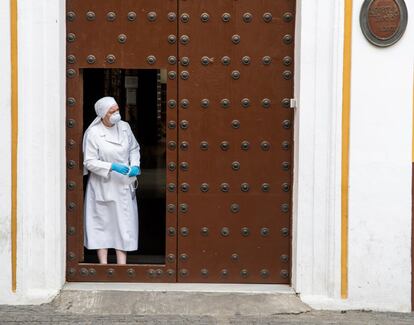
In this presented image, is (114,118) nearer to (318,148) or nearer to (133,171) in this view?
(133,171)

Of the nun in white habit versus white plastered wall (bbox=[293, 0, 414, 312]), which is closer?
white plastered wall (bbox=[293, 0, 414, 312])

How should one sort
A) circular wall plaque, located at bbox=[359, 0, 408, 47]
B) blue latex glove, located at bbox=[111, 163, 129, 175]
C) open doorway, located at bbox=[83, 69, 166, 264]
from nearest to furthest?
1. circular wall plaque, located at bbox=[359, 0, 408, 47]
2. blue latex glove, located at bbox=[111, 163, 129, 175]
3. open doorway, located at bbox=[83, 69, 166, 264]

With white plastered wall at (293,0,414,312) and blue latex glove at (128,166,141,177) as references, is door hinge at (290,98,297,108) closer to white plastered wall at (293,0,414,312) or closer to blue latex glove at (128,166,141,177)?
white plastered wall at (293,0,414,312)

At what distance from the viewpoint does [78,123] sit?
6.54 metres

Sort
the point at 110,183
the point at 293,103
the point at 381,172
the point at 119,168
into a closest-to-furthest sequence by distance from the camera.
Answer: the point at 381,172 → the point at 293,103 → the point at 119,168 → the point at 110,183

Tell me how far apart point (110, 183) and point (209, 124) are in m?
0.92

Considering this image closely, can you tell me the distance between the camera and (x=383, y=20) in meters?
6.09

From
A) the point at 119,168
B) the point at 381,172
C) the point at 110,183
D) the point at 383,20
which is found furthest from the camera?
the point at 110,183

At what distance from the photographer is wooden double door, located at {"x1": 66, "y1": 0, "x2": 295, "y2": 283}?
6.50m

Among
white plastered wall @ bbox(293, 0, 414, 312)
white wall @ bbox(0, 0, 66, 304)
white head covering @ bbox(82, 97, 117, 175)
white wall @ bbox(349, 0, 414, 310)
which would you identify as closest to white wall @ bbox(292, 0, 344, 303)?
white plastered wall @ bbox(293, 0, 414, 312)

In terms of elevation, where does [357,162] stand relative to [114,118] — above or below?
below

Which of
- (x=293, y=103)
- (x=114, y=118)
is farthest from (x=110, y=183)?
(x=293, y=103)

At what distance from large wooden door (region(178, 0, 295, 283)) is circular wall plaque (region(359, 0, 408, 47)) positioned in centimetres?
63

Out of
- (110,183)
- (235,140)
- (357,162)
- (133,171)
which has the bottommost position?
(110,183)
